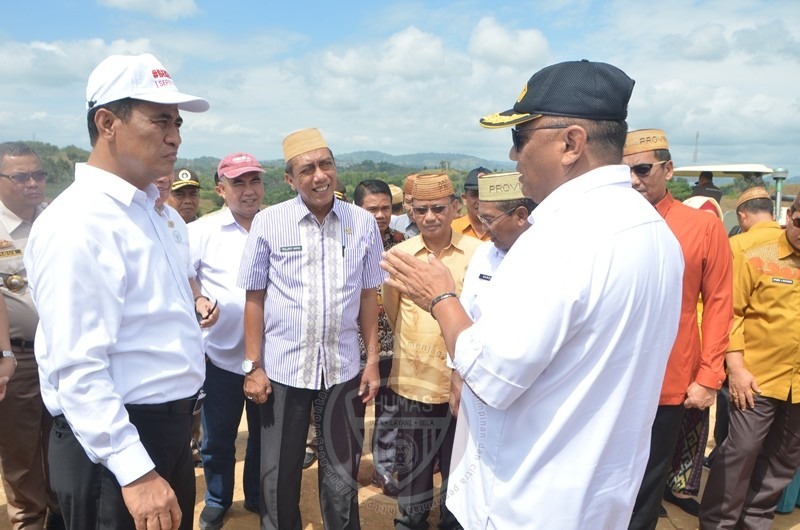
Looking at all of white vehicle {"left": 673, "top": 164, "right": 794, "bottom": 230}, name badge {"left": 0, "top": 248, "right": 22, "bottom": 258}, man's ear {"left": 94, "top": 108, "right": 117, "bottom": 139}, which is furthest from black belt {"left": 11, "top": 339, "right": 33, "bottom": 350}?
white vehicle {"left": 673, "top": 164, "right": 794, "bottom": 230}

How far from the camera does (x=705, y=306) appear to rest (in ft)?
9.48

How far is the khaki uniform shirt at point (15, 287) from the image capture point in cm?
305

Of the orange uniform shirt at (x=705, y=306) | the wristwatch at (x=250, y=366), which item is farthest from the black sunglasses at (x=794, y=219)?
the wristwatch at (x=250, y=366)

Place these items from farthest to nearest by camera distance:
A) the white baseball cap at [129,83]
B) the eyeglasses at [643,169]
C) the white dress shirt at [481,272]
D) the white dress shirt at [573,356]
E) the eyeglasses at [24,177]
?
1. the eyeglasses at [24,177]
2. the eyeglasses at [643,169]
3. the white dress shirt at [481,272]
4. the white baseball cap at [129,83]
5. the white dress shirt at [573,356]

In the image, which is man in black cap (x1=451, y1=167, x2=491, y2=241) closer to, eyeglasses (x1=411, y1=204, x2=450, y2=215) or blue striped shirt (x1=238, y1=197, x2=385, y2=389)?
eyeglasses (x1=411, y1=204, x2=450, y2=215)

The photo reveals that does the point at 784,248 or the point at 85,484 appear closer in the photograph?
the point at 85,484

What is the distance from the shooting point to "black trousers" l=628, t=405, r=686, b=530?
2785 millimetres

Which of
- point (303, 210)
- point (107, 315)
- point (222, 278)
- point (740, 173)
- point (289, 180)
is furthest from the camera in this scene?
point (740, 173)

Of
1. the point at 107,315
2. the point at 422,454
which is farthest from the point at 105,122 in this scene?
the point at 422,454

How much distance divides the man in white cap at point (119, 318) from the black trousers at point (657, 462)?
2.29 meters

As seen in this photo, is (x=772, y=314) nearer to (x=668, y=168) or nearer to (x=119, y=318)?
(x=668, y=168)

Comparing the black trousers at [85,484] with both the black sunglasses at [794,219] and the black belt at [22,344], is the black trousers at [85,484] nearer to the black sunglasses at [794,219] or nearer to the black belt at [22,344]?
the black belt at [22,344]

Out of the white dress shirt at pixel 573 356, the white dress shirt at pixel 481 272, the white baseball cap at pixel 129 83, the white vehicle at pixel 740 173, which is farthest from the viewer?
the white vehicle at pixel 740 173

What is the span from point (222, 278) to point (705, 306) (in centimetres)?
288
